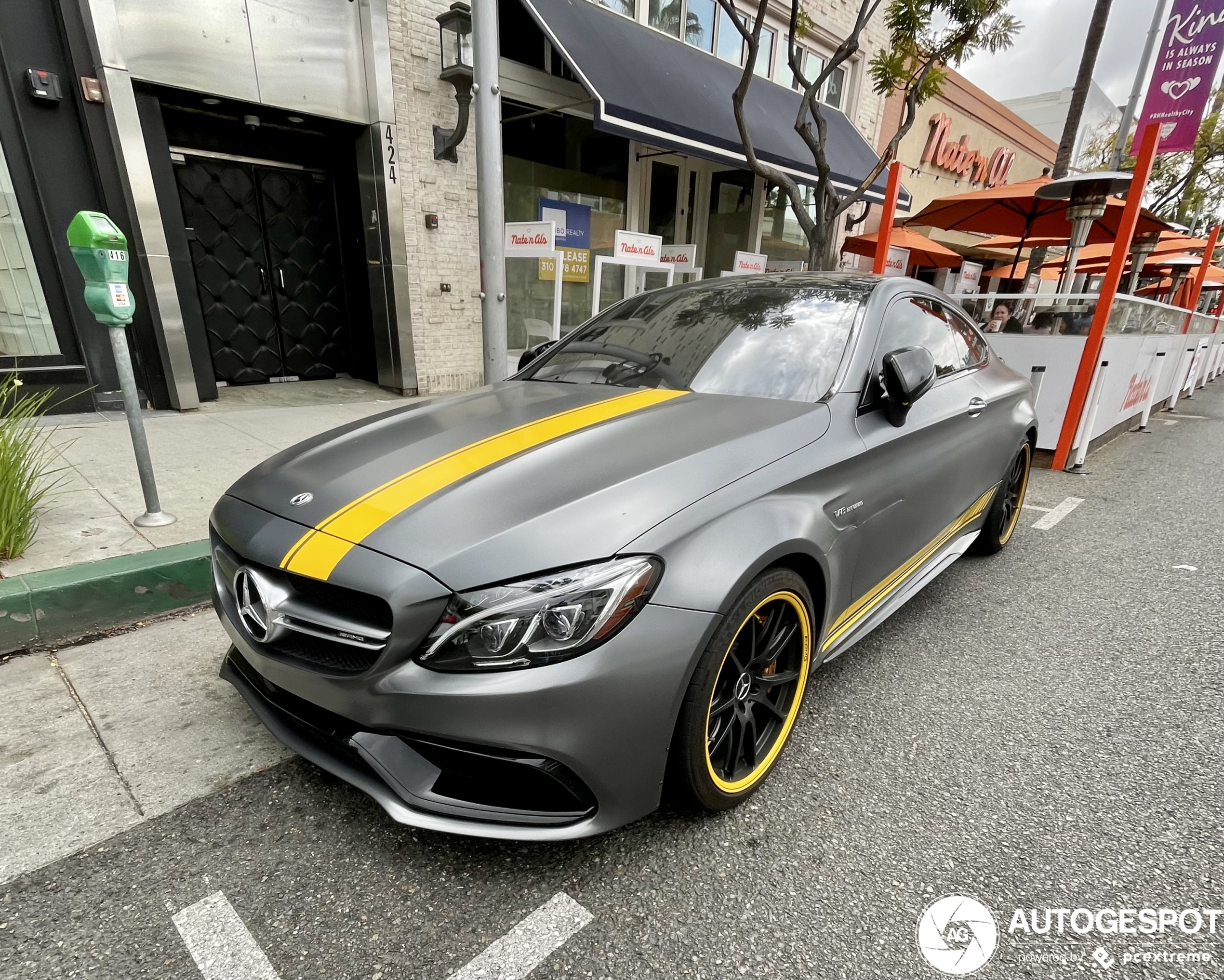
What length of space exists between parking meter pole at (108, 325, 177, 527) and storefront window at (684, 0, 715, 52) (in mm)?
9890

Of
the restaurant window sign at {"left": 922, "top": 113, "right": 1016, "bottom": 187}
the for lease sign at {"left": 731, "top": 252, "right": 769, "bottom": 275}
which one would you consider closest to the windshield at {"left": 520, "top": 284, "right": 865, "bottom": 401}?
the for lease sign at {"left": 731, "top": 252, "right": 769, "bottom": 275}

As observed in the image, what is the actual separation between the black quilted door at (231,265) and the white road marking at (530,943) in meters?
7.10

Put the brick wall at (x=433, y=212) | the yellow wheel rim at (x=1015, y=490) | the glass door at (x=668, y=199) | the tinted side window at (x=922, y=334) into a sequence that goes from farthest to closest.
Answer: the glass door at (x=668, y=199) < the brick wall at (x=433, y=212) < the yellow wheel rim at (x=1015, y=490) < the tinted side window at (x=922, y=334)

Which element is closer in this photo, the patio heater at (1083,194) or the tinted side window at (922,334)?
the tinted side window at (922,334)

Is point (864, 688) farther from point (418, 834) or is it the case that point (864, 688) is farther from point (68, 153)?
point (68, 153)

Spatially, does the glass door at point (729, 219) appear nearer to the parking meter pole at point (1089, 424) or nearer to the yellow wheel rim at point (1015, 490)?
the parking meter pole at point (1089, 424)

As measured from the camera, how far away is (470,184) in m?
7.80

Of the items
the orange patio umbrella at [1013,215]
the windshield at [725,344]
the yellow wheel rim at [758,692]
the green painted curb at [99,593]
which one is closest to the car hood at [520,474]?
the windshield at [725,344]

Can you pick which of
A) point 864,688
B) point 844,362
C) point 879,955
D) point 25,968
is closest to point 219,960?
point 25,968

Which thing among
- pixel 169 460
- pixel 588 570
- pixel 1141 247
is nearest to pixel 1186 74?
pixel 1141 247

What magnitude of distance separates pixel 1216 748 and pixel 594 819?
232cm

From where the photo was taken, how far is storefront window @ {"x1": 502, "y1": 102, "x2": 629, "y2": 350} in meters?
9.03

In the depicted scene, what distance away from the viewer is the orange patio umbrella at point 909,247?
1234 centimetres

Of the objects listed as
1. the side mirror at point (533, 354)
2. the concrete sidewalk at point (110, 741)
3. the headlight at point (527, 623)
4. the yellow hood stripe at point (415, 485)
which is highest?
the side mirror at point (533, 354)
